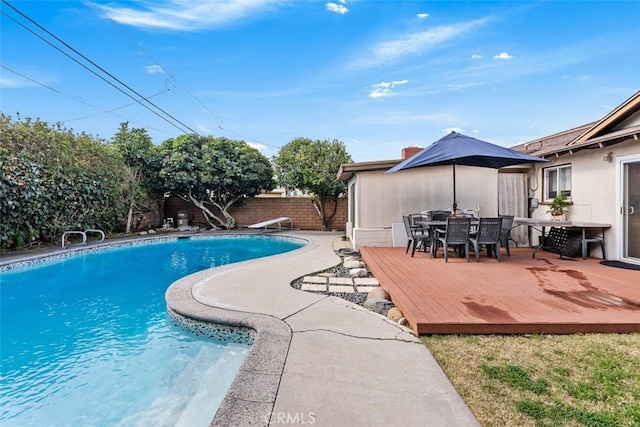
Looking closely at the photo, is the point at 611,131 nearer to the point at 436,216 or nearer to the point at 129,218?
the point at 436,216

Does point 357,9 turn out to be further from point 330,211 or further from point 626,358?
point 626,358

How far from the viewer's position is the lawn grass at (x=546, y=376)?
6.72 feet

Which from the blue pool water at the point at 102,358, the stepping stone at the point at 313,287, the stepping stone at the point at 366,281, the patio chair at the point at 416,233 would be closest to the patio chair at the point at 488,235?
the patio chair at the point at 416,233

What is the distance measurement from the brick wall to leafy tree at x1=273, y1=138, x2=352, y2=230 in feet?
2.48

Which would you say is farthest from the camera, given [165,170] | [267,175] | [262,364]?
[267,175]

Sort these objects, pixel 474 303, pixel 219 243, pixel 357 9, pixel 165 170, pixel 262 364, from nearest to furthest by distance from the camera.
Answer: pixel 262 364
pixel 474 303
pixel 357 9
pixel 219 243
pixel 165 170

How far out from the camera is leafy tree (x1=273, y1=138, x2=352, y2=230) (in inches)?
608

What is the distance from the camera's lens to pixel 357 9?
11211 millimetres

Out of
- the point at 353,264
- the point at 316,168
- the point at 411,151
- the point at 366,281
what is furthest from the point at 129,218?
the point at 366,281

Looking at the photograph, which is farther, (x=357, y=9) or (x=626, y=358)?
(x=357, y=9)

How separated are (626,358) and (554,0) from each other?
10.6m

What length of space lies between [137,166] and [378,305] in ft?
48.0

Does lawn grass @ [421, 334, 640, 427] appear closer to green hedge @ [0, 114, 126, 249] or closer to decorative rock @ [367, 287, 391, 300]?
decorative rock @ [367, 287, 391, 300]

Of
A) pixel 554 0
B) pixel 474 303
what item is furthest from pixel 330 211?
pixel 474 303
